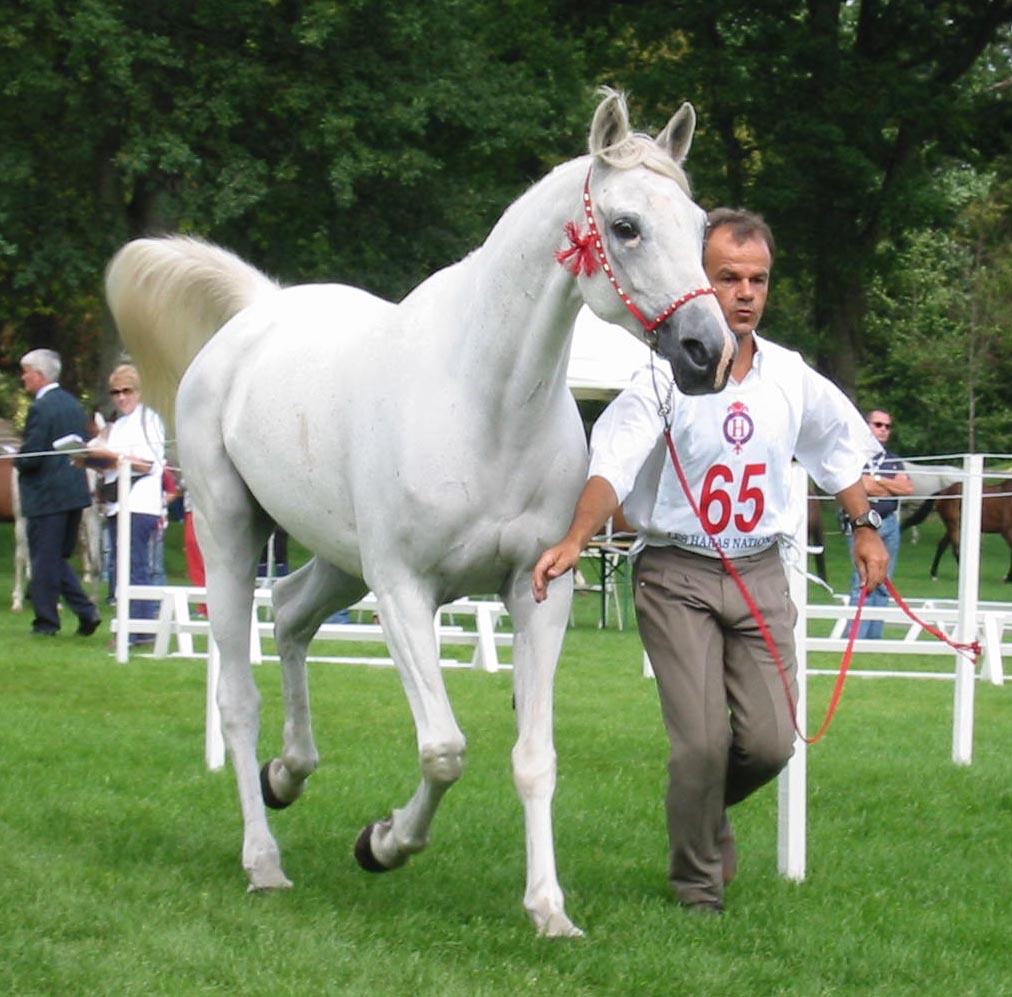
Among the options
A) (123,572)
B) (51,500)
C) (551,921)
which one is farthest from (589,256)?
(51,500)

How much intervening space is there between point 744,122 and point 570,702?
20.0m

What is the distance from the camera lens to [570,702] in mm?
11406

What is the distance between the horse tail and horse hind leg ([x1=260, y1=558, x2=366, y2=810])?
1.19 metres

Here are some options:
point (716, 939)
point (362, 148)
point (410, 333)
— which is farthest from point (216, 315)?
point (362, 148)

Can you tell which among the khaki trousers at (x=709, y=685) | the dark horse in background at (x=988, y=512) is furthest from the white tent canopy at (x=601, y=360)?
the khaki trousers at (x=709, y=685)

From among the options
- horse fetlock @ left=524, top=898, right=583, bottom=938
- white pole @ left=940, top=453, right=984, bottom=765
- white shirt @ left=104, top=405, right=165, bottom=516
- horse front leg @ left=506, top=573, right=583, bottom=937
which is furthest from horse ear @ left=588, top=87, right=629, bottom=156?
white shirt @ left=104, top=405, right=165, bottom=516

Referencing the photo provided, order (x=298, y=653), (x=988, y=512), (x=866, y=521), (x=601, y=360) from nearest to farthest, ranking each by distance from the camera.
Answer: (x=866, y=521)
(x=298, y=653)
(x=601, y=360)
(x=988, y=512)

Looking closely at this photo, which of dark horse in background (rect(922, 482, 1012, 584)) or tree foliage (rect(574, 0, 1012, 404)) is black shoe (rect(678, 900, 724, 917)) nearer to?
dark horse in background (rect(922, 482, 1012, 584))

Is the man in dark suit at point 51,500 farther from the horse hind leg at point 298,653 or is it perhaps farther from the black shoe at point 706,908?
the black shoe at point 706,908

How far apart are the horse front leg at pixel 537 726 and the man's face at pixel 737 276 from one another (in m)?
0.92

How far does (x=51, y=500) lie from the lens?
1477cm

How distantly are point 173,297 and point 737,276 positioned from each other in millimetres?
2852

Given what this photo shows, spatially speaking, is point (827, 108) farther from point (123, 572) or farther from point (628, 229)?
point (628, 229)

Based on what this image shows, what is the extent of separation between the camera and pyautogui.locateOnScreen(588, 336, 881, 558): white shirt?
5.39 metres
